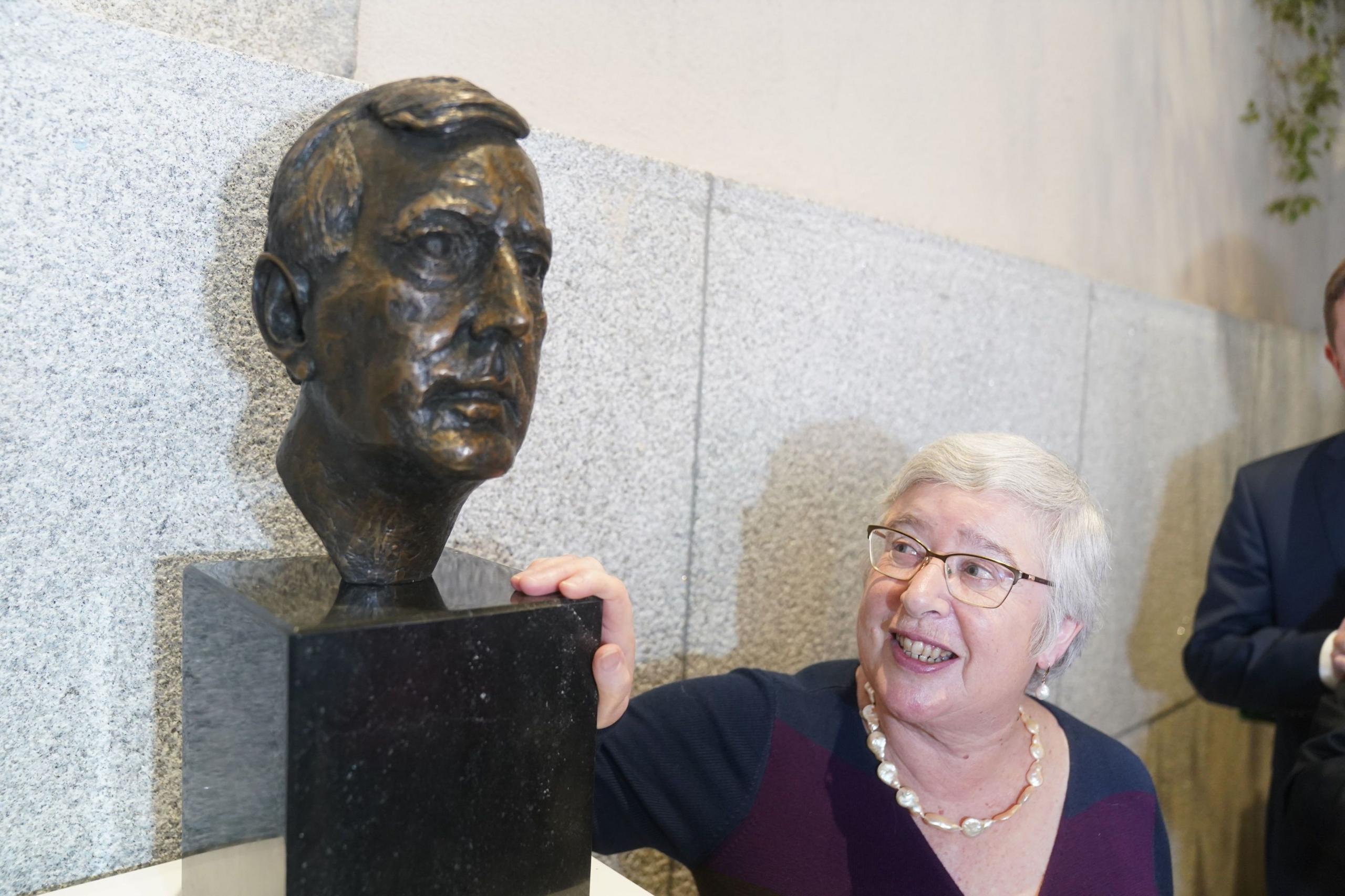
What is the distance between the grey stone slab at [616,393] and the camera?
Result: 163 centimetres

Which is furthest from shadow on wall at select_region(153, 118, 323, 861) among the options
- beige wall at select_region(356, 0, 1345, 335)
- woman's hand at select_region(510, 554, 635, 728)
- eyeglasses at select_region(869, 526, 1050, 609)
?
eyeglasses at select_region(869, 526, 1050, 609)

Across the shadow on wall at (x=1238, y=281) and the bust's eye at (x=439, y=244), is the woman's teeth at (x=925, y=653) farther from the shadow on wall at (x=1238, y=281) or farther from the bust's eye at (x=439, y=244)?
the shadow on wall at (x=1238, y=281)

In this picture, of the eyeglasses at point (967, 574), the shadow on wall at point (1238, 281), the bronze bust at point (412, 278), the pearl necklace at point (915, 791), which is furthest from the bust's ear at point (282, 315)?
the shadow on wall at point (1238, 281)

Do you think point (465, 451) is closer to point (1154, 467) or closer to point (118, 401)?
point (118, 401)

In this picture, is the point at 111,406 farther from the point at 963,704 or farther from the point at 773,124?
the point at 773,124

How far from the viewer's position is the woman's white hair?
4.77 feet

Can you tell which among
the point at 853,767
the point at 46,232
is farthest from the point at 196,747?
the point at 853,767

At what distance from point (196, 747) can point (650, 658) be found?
0.92 metres

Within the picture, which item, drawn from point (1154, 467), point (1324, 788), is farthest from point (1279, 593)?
point (1154, 467)

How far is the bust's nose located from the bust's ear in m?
0.19

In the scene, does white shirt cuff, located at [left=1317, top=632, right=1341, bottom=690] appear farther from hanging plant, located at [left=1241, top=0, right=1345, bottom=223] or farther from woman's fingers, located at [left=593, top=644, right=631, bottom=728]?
hanging plant, located at [left=1241, top=0, right=1345, bottom=223]

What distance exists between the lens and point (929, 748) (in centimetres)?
150

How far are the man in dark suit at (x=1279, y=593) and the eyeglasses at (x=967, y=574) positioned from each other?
1109 mm

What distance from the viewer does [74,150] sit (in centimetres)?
117
